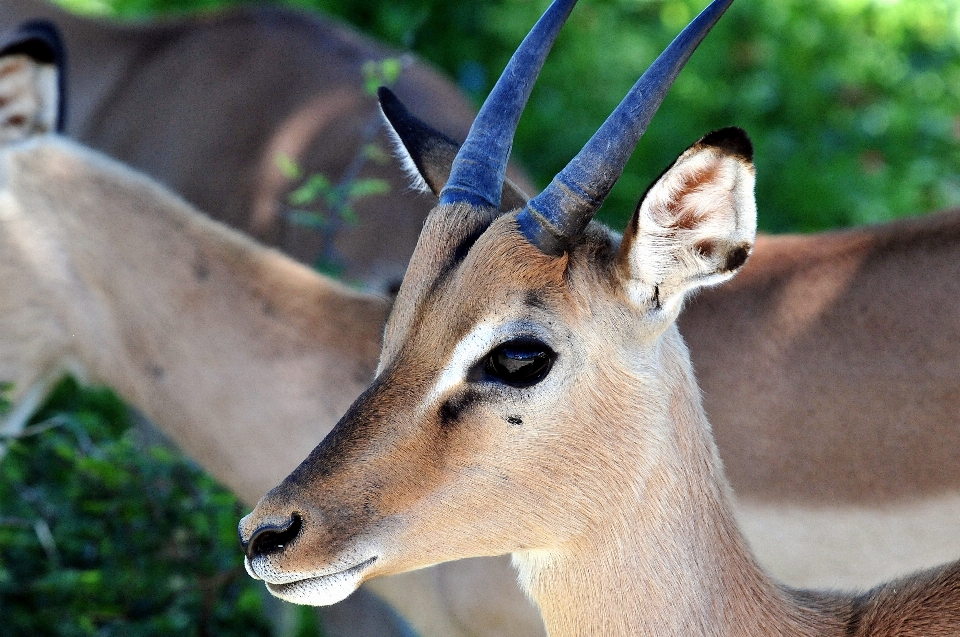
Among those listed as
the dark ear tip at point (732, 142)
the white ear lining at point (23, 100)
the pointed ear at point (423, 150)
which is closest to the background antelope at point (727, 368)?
the white ear lining at point (23, 100)

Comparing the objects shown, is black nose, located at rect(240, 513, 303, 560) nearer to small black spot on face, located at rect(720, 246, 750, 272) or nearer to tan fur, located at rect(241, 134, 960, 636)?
tan fur, located at rect(241, 134, 960, 636)

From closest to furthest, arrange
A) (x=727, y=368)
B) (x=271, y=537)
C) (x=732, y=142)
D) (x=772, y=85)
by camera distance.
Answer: (x=732, y=142)
(x=271, y=537)
(x=727, y=368)
(x=772, y=85)

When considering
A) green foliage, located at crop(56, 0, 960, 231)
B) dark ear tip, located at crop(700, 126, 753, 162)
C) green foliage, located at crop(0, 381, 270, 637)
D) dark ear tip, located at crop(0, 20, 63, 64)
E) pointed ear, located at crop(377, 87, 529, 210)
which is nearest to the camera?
dark ear tip, located at crop(700, 126, 753, 162)

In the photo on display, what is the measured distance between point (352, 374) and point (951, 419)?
1.84 metres

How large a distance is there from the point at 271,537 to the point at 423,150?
110 cm

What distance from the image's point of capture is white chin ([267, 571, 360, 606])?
2.33 meters

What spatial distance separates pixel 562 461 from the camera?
2.38 meters

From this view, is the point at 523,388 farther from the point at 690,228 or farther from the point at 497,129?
the point at 497,129

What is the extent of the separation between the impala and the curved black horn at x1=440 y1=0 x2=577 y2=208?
0.14m

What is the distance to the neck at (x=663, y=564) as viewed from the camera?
8.00ft

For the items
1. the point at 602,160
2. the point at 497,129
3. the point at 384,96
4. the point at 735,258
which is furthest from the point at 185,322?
the point at 735,258

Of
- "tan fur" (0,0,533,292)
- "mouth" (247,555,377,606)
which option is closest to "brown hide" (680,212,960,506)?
"tan fur" (0,0,533,292)

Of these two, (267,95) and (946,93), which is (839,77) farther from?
(267,95)

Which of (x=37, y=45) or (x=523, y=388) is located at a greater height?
(x=523, y=388)
